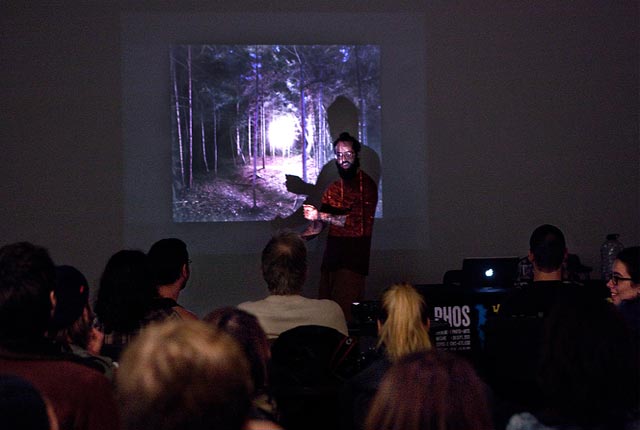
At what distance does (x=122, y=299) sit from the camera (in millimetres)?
2738

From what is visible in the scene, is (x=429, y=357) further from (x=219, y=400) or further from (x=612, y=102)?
(x=612, y=102)

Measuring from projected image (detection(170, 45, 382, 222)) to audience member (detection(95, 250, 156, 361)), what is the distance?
327 cm

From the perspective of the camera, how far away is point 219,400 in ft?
3.55

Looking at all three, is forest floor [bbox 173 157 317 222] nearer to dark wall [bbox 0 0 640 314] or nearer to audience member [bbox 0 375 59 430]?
dark wall [bbox 0 0 640 314]

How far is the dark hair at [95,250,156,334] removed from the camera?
8.96 ft

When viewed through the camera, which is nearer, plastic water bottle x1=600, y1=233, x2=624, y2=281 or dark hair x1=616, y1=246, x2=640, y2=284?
dark hair x1=616, y1=246, x2=640, y2=284

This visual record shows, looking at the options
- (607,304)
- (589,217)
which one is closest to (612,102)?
(589,217)

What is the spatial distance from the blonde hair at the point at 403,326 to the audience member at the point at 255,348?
0.60m

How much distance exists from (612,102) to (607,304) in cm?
523

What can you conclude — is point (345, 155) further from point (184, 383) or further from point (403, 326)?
point (184, 383)

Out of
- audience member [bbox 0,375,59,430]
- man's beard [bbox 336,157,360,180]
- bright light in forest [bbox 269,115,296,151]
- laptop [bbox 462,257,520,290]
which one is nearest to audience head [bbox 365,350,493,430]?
audience member [bbox 0,375,59,430]

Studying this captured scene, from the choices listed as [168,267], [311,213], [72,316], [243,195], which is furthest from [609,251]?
[72,316]

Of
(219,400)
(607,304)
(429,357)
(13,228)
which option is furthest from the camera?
(13,228)

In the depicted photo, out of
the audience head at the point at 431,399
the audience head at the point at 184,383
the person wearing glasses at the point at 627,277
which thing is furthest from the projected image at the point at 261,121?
the audience head at the point at 184,383
